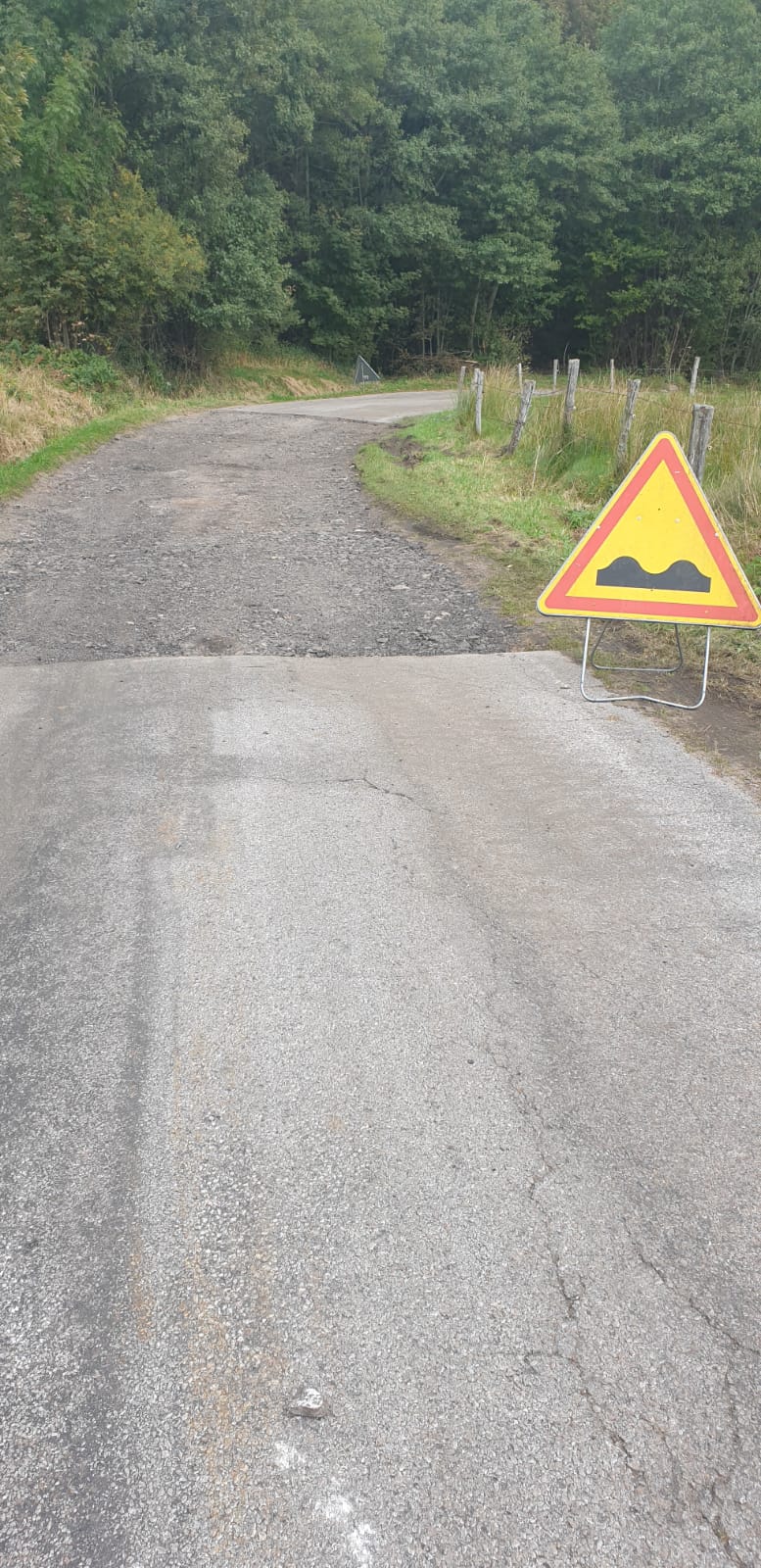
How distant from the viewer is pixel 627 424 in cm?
1178

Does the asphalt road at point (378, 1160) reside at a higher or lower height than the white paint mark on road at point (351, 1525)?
higher

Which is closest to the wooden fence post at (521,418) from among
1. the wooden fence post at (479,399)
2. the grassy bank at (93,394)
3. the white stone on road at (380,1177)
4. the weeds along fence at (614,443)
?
the weeds along fence at (614,443)

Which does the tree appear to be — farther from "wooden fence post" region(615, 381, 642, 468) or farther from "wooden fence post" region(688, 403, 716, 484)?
"wooden fence post" region(688, 403, 716, 484)

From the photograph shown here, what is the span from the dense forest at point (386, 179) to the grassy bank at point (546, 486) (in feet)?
38.6

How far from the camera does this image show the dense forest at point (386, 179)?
25.0m

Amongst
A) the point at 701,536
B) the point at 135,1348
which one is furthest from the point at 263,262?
the point at 135,1348

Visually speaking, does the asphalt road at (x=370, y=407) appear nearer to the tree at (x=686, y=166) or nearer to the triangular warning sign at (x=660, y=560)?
the triangular warning sign at (x=660, y=560)

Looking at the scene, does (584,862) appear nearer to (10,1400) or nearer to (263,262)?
(10,1400)

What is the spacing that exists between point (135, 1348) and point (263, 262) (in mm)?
34779

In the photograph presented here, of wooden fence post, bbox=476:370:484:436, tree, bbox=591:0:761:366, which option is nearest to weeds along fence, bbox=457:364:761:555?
wooden fence post, bbox=476:370:484:436

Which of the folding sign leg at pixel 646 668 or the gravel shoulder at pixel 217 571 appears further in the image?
the gravel shoulder at pixel 217 571

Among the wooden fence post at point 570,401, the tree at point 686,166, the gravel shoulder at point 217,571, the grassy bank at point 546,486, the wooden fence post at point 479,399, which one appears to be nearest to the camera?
the gravel shoulder at point 217,571

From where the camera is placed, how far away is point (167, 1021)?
10.0ft

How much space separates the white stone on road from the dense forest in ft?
69.1
